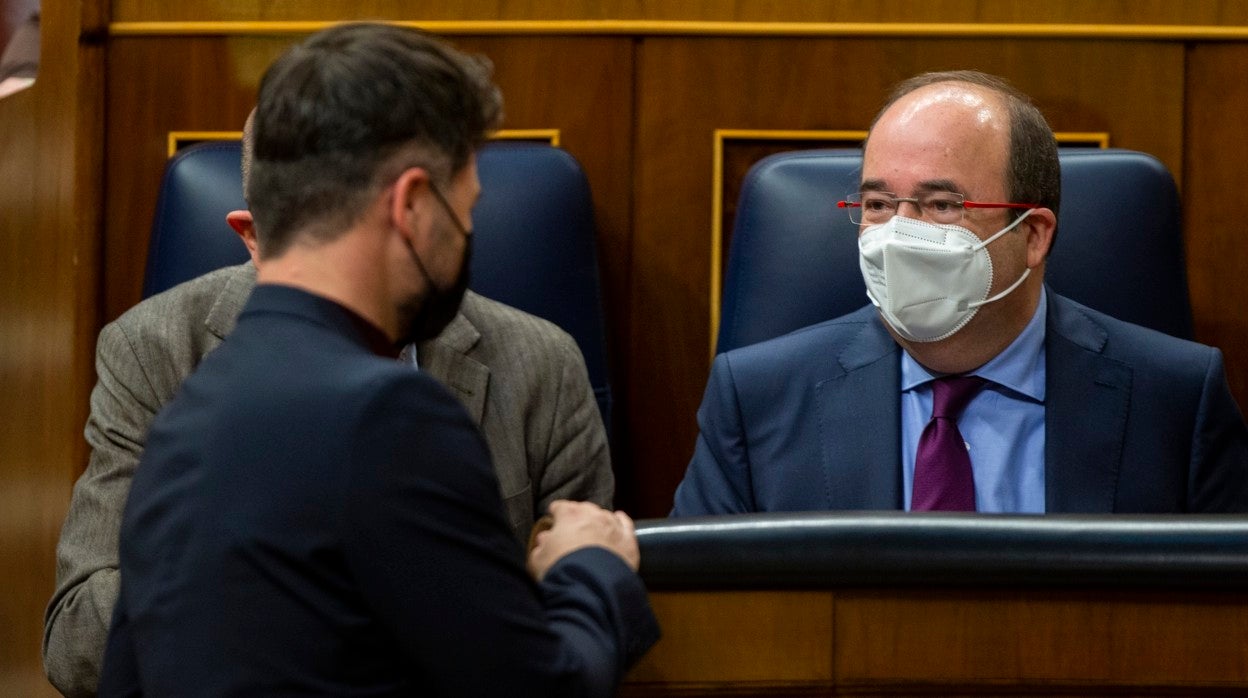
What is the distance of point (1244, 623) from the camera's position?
95cm

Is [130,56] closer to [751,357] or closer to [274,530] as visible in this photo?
[751,357]

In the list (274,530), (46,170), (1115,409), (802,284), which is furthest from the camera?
(46,170)

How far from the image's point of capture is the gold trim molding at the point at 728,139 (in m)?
1.87

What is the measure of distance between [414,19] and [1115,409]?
93 cm

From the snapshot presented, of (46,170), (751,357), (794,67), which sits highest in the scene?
(794,67)

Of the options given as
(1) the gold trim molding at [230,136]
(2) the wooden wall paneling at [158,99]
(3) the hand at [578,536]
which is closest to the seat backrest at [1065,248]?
(1) the gold trim molding at [230,136]

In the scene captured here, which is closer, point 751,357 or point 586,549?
point 586,549

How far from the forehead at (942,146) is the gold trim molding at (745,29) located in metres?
0.29

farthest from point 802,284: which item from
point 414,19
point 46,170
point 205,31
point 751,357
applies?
point 46,170

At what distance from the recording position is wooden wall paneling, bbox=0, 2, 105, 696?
1.81m

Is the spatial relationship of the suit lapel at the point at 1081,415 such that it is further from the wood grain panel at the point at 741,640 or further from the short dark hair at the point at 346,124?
the short dark hair at the point at 346,124

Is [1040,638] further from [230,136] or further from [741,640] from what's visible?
[230,136]

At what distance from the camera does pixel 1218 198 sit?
6.18 ft

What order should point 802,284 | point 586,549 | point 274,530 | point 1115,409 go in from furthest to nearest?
1. point 802,284
2. point 1115,409
3. point 586,549
4. point 274,530
